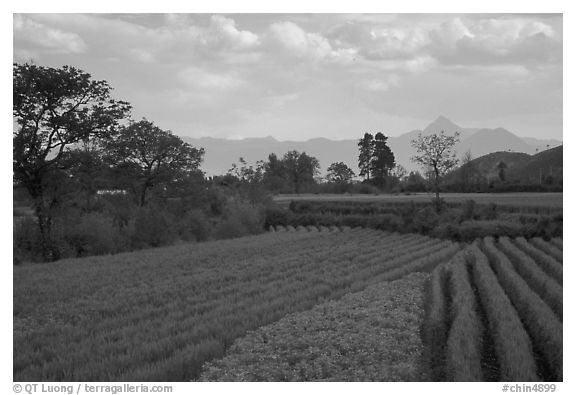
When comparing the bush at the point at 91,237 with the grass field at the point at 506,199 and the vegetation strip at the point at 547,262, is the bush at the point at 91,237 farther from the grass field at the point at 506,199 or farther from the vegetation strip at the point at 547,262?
the grass field at the point at 506,199

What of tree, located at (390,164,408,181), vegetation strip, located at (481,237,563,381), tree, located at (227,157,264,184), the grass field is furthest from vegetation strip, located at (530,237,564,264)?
tree, located at (390,164,408,181)

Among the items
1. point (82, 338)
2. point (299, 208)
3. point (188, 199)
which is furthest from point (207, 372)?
point (299, 208)

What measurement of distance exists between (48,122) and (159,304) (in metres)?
19.1

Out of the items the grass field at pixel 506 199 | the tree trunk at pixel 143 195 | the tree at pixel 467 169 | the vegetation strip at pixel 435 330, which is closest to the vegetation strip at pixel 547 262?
the vegetation strip at pixel 435 330

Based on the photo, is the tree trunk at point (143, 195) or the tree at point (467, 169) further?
the tree at point (467, 169)

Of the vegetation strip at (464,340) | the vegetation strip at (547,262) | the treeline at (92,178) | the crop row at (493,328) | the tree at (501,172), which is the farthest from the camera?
the tree at (501,172)

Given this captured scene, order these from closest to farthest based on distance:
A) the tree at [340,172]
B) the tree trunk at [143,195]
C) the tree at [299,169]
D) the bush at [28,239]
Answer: the bush at [28,239] < the tree trunk at [143,195] < the tree at [299,169] < the tree at [340,172]

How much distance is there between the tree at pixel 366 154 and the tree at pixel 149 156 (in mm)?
65720

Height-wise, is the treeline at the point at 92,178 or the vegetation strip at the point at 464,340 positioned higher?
the treeline at the point at 92,178

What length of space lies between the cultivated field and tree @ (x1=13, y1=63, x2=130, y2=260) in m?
6.86

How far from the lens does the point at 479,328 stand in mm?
12391

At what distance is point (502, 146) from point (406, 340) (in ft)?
173

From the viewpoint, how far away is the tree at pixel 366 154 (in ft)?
355

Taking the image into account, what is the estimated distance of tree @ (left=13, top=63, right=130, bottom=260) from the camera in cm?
2810
